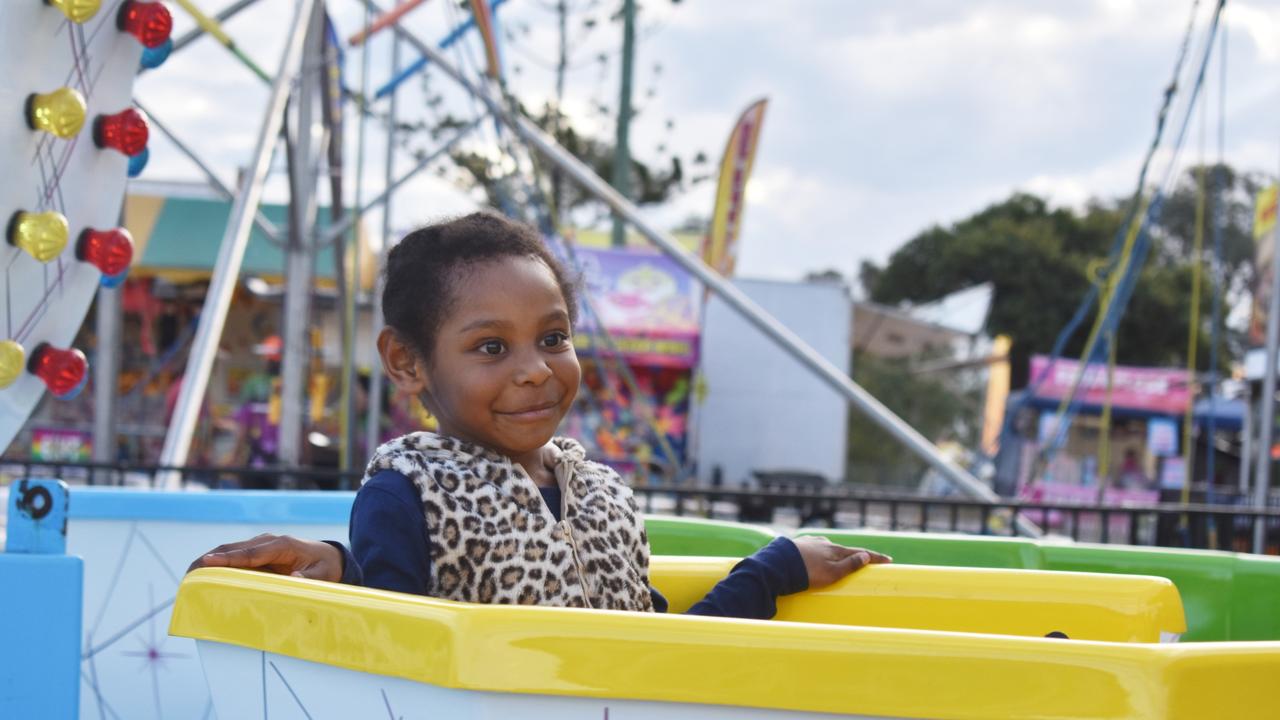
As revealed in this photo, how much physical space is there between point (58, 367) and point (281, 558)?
112 centimetres

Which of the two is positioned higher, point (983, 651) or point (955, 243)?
point (955, 243)

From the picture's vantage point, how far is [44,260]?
221 centimetres

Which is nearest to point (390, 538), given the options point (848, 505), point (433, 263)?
point (433, 263)

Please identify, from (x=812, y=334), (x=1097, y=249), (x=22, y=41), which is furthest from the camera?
(x=1097, y=249)

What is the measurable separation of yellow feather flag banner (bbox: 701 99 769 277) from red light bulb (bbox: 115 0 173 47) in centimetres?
959

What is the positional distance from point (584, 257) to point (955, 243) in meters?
24.5

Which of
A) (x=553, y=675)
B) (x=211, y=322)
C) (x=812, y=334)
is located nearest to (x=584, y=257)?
(x=812, y=334)

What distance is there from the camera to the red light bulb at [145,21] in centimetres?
246

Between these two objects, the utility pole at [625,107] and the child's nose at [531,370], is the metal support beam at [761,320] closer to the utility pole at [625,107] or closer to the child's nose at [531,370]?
the child's nose at [531,370]

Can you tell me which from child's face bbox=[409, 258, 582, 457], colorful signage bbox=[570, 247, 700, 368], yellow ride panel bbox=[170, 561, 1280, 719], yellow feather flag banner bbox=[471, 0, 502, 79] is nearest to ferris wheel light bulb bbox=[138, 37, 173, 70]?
child's face bbox=[409, 258, 582, 457]

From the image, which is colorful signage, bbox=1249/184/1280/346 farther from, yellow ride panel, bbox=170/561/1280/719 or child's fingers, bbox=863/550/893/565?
yellow ride panel, bbox=170/561/1280/719

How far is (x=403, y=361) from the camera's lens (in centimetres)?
174

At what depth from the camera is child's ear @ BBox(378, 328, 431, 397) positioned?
1.73m

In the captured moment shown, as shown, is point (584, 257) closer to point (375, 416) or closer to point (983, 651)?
point (375, 416)
